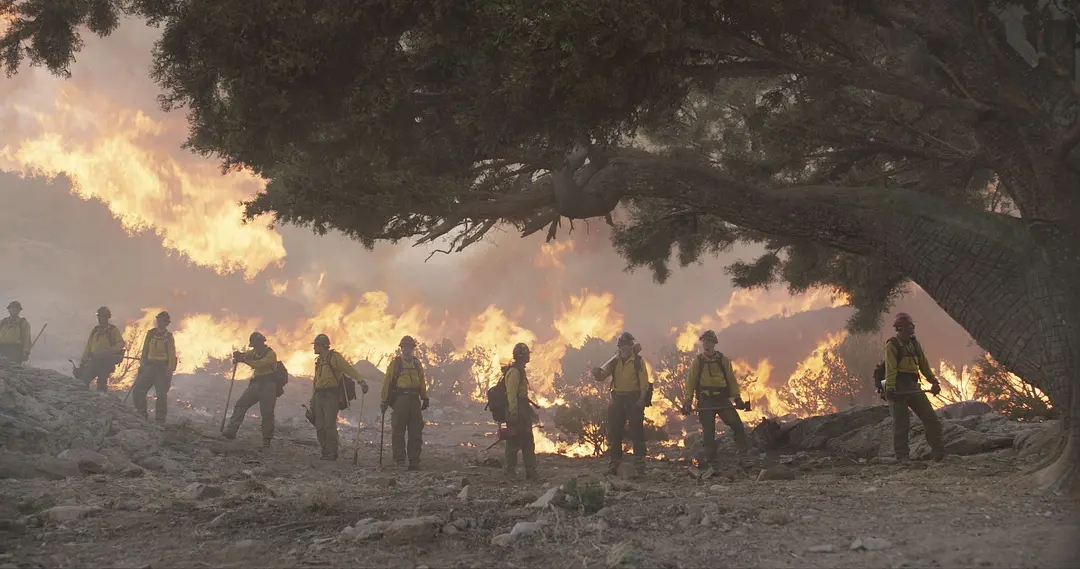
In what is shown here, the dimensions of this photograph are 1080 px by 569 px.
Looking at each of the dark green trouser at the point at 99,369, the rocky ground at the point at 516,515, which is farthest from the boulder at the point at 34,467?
the dark green trouser at the point at 99,369

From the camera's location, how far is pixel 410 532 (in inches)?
168

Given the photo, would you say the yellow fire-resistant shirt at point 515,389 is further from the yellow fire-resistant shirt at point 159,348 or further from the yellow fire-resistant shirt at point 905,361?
the yellow fire-resistant shirt at point 159,348

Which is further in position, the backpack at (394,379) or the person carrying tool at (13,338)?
the person carrying tool at (13,338)

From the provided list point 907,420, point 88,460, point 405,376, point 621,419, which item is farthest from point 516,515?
point 907,420

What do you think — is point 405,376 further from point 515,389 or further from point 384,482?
point 384,482

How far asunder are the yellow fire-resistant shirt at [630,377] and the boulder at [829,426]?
4545 mm

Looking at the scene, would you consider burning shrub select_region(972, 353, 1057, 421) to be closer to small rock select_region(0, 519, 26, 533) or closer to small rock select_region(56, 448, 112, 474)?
small rock select_region(0, 519, 26, 533)

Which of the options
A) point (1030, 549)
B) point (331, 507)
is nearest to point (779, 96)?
point (1030, 549)

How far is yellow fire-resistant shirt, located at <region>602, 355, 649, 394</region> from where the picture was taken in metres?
9.62

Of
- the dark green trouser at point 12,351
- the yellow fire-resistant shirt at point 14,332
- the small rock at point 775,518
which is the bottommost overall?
the small rock at point 775,518

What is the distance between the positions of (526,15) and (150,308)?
69.7 meters

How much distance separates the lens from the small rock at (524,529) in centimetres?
435

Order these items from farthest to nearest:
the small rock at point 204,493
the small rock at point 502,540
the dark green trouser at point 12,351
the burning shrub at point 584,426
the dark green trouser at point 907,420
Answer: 1. the burning shrub at point 584,426
2. the dark green trouser at point 12,351
3. the dark green trouser at point 907,420
4. the small rock at point 204,493
5. the small rock at point 502,540

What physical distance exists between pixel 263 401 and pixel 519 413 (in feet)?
18.9
